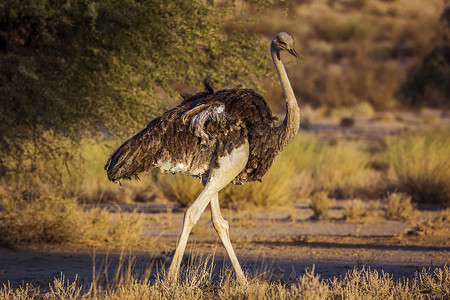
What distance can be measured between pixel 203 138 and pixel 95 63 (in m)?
3.62

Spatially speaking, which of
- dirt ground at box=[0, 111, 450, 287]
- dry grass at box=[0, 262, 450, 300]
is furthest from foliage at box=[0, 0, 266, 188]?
dry grass at box=[0, 262, 450, 300]

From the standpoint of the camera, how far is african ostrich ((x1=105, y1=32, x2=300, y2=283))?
6.10 meters

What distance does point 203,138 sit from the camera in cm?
609

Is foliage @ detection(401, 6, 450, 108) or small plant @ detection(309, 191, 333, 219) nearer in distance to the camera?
small plant @ detection(309, 191, 333, 219)

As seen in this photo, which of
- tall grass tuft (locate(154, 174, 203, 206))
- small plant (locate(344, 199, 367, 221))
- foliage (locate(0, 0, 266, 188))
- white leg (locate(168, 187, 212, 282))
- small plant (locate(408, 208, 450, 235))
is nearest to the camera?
white leg (locate(168, 187, 212, 282))

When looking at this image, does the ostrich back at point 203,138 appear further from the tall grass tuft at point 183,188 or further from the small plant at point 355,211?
the tall grass tuft at point 183,188

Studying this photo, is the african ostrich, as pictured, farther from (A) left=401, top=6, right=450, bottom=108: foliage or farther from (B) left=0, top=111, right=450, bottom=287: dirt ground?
(A) left=401, top=6, right=450, bottom=108: foliage

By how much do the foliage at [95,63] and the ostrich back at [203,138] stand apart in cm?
271

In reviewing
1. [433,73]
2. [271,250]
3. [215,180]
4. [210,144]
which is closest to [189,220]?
[215,180]

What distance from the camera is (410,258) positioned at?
340 inches

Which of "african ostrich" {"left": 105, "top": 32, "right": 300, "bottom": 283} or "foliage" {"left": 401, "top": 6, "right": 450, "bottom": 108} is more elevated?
"foliage" {"left": 401, "top": 6, "right": 450, "bottom": 108}

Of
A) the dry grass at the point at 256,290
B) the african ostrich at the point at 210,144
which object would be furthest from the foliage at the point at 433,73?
the african ostrich at the point at 210,144

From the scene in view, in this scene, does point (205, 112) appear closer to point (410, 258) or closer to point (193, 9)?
point (193, 9)

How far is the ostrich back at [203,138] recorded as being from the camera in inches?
240
